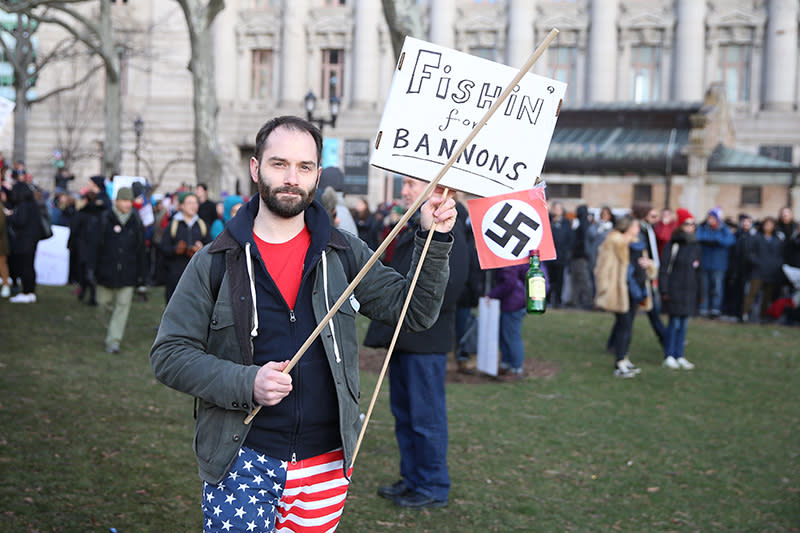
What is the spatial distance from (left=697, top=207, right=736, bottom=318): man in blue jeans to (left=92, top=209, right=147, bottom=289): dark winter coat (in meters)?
11.2

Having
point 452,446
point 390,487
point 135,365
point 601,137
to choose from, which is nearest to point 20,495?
point 390,487

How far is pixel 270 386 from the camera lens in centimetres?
287

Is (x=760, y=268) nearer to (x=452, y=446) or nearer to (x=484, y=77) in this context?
(x=452, y=446)

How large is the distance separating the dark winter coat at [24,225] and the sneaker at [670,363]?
9.90 m

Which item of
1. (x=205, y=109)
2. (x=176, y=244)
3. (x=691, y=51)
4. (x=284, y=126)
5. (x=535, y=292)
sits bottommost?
(x=176, y=244)

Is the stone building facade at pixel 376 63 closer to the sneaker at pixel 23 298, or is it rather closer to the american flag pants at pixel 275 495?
the sneaker at pixel 23 298

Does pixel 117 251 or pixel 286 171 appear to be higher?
pixel 286 171

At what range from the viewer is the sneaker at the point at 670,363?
37.2ft

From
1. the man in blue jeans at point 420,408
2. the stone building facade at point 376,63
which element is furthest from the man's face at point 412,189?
the stone building facade at point 376,63

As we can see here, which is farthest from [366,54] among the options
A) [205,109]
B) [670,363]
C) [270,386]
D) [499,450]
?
[270,386]

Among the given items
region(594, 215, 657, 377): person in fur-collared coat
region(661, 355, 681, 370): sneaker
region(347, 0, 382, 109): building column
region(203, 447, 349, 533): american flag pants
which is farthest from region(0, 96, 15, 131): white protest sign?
region(347, 0, 382, 109): building column

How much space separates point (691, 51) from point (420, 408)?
43.9 m

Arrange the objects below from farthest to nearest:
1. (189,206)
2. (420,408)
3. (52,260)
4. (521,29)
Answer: (521,29), (52,260), (189,206), (420,408)

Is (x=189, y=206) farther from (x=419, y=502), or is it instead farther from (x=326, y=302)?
A: (x=326, y=302)
